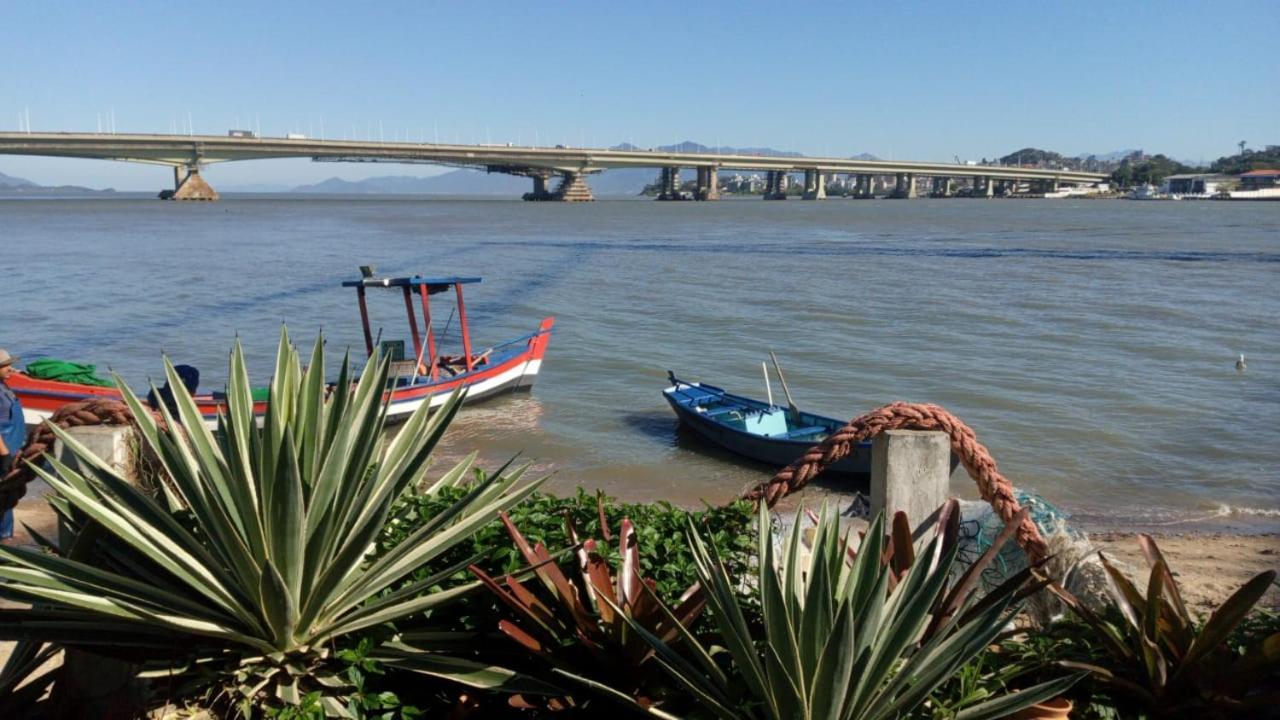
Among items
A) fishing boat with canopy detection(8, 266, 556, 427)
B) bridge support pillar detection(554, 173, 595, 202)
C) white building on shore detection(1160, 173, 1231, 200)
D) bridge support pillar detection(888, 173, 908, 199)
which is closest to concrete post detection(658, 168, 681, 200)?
bridge support pillar detection(554, 173, 595, 202)

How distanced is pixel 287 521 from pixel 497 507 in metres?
0.67

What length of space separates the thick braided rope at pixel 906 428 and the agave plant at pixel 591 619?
2.49ft

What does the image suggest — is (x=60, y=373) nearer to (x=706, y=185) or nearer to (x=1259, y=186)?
(x=706, y=185)

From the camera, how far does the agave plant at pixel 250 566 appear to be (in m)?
2.94

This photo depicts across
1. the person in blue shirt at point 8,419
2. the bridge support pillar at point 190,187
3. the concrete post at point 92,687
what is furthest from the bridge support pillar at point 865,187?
the concrete post at point 92,687

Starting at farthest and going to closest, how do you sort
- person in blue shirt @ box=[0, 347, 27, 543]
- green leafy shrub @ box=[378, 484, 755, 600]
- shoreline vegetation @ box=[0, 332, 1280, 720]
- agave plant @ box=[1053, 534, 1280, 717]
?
1. person in blue shirt @ box=[0, 347, 27, 543]
2. green leafy shrub @ box=[378, 484, 755, 600]
3. agave plant @ box=[1053, 534, 1280, 717]
4. shoreline vegetation @ box=[0, 332, 1280, 720]

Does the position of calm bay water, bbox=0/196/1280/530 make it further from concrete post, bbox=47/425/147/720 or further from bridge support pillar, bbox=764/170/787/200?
bridge support pillar, bbox=764/170/787/200

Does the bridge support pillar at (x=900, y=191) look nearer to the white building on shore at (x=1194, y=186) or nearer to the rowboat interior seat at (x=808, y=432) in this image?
the white building on shore at (x=1194, y=186)

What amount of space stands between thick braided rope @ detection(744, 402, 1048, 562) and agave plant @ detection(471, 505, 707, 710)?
758 millimetres

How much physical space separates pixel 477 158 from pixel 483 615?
107303mm


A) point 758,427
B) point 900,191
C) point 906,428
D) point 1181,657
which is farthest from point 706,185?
point 1181,657

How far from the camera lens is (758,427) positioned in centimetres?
1619

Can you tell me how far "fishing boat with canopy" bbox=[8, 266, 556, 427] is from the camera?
597 inches

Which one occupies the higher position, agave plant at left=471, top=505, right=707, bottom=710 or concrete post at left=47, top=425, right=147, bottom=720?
agave plant at left=471, top=505, right=707, bottom=710
